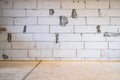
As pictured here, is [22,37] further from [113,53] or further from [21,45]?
[113,53]

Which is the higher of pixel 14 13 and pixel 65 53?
pixel 14 13

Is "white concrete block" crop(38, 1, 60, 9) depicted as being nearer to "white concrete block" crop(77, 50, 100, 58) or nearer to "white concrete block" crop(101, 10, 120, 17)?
"white concrete block" crop(101, 10, 120, 17)

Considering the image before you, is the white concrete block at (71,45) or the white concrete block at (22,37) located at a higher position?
the white concrete block at (22,37)

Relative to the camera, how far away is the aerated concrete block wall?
5.62 metres

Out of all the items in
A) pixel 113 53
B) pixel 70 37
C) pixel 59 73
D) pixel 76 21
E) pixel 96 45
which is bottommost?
pixel 59 73

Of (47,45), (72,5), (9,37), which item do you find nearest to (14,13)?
(9,37)

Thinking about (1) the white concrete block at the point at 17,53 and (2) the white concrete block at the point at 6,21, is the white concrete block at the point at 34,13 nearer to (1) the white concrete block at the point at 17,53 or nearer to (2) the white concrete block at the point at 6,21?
(2) the white concrete block at the point at 6,21

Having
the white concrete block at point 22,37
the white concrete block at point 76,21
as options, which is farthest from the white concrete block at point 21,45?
the white concrete block at point 76,21

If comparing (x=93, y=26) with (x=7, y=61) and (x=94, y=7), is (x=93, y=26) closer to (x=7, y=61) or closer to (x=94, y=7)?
(x=94, y=7)

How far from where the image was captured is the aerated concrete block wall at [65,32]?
5.62 metres

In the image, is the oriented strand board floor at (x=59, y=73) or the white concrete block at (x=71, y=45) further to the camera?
the white concrete block at (x=71, y=45)

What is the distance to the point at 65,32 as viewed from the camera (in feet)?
18.4

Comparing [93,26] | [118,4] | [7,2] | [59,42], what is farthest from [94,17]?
[7,2]

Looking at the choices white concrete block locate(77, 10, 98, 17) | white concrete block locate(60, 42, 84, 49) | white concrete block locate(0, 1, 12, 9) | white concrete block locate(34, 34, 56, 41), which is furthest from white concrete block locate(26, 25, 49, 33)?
white concrete block locate(77, 10, 98, 17)
